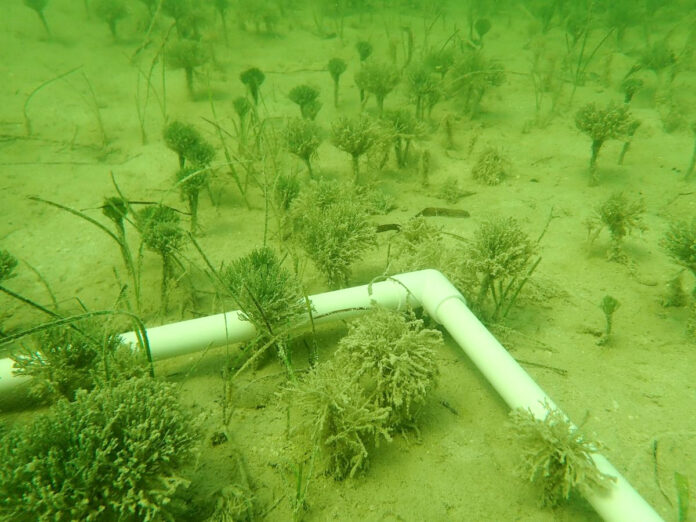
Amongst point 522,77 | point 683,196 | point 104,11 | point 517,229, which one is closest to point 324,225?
point 517,229

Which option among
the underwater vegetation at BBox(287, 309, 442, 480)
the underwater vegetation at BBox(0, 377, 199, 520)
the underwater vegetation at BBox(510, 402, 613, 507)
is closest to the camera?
the underwater vegetation at BBox(0, 377, 199, 520)

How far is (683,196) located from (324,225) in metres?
4.26

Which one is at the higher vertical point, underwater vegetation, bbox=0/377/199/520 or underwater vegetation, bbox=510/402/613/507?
underwater vegetation, bbox=0/377/199/520

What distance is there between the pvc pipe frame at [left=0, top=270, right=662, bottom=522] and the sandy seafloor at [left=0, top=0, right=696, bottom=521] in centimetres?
24

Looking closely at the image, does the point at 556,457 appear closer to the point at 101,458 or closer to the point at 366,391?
the point at 366,391

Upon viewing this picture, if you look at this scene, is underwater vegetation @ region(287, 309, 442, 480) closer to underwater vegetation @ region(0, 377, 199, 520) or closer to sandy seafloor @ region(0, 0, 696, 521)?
sandy seafloor @ region(0, 0, 696, 521)

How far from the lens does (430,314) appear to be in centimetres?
292

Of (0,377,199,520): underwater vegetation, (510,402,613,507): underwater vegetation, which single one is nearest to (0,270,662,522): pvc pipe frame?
(510,402,613,507): underwater vegetation

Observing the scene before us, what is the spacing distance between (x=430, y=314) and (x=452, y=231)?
1.57 m

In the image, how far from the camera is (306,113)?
586cm

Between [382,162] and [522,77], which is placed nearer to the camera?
[382,162]

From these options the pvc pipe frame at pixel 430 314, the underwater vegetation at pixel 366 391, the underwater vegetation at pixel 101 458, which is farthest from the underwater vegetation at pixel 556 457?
the underwater vegetation at pixel 101 458

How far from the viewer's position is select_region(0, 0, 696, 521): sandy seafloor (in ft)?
7.55

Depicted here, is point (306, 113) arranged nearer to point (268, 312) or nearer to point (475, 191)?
point (475, 191)
